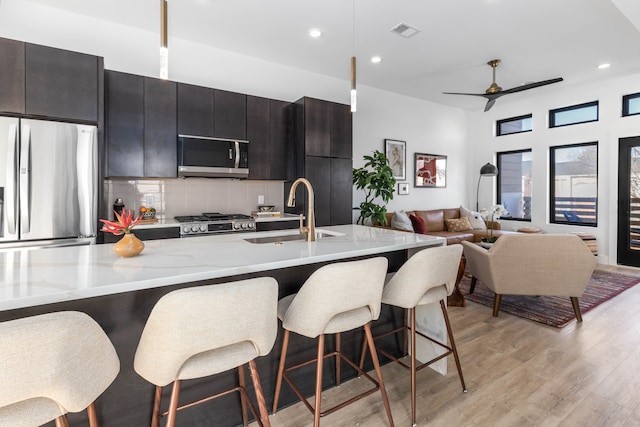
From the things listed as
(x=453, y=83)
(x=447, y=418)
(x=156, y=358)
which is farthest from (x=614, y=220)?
(x=156, y=358)

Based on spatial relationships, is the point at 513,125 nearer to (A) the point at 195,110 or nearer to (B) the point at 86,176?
(A) the point at 195,110

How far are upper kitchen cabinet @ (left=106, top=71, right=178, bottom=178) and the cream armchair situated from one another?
344cm

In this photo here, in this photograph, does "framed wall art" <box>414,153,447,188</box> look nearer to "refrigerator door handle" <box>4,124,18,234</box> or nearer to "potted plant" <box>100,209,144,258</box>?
"potted plant" <box>100,209,144,258</box>

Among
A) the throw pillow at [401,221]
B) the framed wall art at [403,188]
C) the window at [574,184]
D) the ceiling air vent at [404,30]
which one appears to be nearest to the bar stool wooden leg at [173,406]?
the ceiling air vent at [404,30]

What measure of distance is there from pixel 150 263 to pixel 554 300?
13.6ft

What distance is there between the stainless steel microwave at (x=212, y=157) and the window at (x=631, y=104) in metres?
5.76

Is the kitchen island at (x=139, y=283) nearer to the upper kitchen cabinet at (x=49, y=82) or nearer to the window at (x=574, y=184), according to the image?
the upper kitchen cabinet at (x=49, y=82)

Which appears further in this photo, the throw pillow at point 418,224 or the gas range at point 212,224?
the throw pillow at point 418,224

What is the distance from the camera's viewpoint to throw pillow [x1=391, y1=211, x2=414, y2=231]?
5304 mm

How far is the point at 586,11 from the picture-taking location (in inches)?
129

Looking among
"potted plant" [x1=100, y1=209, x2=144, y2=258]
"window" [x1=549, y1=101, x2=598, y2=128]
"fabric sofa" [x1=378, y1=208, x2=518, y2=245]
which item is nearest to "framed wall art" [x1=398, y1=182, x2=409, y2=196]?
"fabric sofa" [x1=378, y1=208, x2=518, y2=245]

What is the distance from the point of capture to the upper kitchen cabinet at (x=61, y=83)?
2.72 meters

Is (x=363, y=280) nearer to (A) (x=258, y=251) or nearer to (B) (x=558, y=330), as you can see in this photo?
(A) (x=258, y=251)

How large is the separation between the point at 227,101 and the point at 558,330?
408 cm
